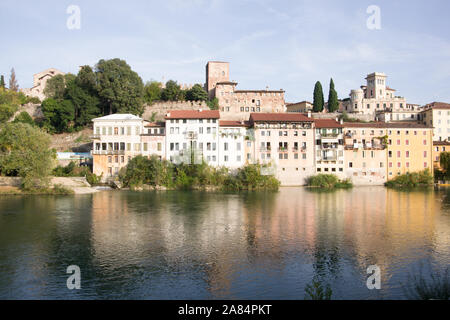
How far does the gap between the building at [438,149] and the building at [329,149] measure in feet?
53.2

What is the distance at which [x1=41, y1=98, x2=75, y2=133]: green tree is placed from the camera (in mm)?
61062

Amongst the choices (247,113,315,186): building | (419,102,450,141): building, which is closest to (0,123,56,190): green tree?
(247,113,315,186): building

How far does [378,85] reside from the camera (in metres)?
89.1

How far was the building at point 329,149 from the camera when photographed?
186ft

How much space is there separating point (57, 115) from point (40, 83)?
1540 inches

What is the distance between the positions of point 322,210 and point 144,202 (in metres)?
16.4

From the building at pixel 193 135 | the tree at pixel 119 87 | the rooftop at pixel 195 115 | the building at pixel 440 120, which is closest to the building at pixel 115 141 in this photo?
the building at pixel 193 135

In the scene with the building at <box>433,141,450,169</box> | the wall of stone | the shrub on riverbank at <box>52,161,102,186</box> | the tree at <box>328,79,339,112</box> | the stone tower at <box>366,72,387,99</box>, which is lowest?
the shrub on riverbank at <box>52,161,102,186</box>

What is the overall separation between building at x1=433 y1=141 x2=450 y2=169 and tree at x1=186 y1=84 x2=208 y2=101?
1534 inches

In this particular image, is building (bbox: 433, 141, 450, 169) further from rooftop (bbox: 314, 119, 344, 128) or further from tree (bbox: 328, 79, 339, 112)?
tree (bbox: 328, 79, 339, 112)

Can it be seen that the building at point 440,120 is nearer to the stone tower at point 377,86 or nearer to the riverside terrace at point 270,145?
the riverside terrace at point 270,145

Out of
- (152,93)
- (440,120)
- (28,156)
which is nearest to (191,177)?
(28,156)
